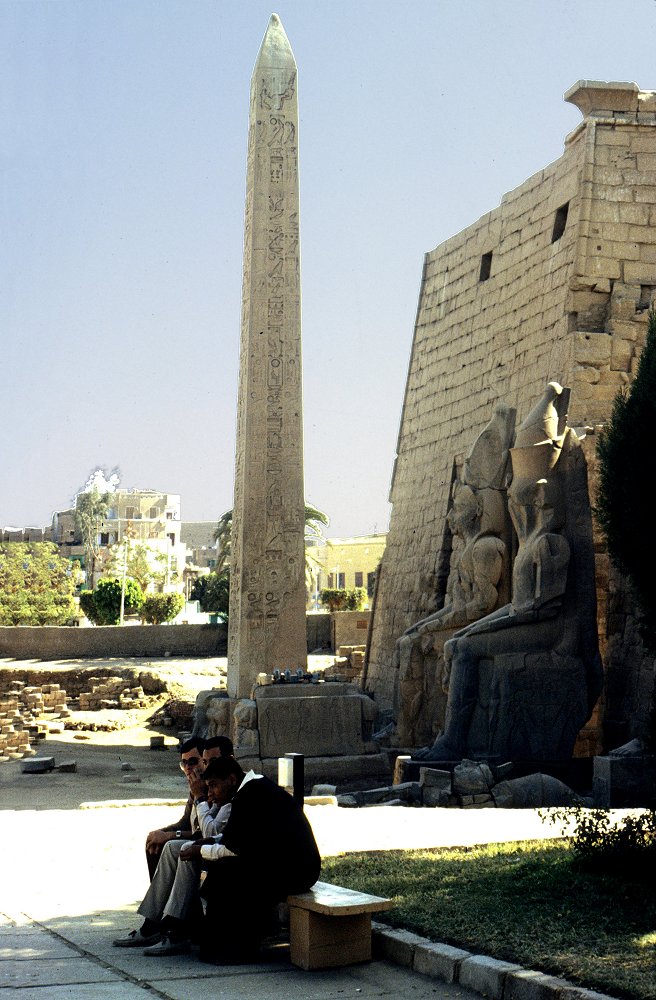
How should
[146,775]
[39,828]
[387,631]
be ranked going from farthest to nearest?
[387,631] → [146,775] → [39,828]

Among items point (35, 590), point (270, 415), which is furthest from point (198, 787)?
point (35, 590)

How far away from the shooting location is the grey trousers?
18.2 ft

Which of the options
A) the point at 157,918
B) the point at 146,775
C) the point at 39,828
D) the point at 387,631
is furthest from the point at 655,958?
the point at 387,631

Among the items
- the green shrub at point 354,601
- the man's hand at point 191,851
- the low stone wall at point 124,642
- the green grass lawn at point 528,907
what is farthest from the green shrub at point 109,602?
the man's hand at point 191,851

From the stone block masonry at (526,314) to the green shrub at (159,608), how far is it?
17604mm

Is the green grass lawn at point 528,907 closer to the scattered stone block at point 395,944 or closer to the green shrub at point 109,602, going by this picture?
the scattered stone block at point 395,944

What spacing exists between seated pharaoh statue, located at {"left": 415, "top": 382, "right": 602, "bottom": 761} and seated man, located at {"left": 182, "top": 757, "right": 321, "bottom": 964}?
20.1 feet

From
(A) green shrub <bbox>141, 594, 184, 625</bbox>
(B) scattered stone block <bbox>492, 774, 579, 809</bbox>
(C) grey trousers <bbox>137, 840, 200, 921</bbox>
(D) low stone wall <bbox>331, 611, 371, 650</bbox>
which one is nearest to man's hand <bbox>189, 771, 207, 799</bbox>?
(C) grey trousers <bbox>137, 840, 200, 921</bbox>

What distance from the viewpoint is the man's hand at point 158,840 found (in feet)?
19.4

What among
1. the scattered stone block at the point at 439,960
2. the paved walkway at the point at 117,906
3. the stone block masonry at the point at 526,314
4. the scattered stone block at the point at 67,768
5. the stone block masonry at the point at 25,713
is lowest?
the scattered stone block at the point at 67,768

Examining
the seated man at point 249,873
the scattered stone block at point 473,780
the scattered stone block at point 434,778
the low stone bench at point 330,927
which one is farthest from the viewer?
the scattered stone block at point 434,778

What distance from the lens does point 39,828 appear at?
8812 millimetres

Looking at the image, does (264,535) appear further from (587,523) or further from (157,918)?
(157,918)

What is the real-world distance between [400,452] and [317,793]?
1014cm
